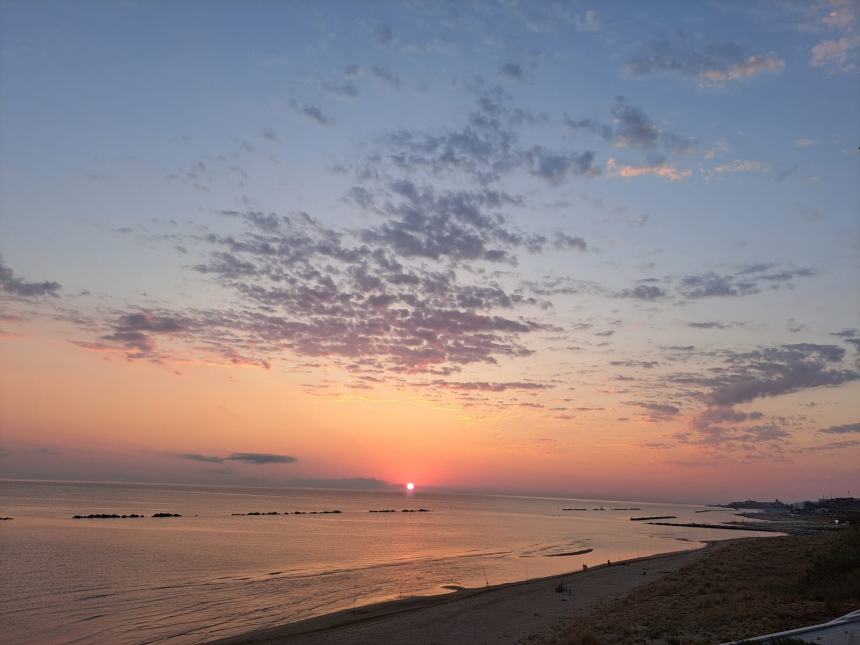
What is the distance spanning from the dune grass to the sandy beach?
6.31 ft

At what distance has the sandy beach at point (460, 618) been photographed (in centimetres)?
2314

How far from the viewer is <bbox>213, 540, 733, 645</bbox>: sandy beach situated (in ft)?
75.9

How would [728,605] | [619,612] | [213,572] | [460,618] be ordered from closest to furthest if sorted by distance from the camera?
[728,605] → [619,612] → [460,618] → [213,572]

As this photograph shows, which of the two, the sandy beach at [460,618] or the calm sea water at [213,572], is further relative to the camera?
the calm sea water at [213,572]

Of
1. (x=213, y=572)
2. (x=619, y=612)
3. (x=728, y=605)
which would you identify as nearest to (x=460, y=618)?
(x=619, y=612)

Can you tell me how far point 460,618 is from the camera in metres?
26.8

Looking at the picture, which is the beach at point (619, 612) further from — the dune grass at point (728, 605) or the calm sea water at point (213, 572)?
the calm sea water at point (213, 572)

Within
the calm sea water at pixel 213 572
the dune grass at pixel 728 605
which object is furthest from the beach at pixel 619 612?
the calm sea water at pixel 213 572

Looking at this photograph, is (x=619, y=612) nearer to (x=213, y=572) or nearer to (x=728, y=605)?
(x=728, y=605)

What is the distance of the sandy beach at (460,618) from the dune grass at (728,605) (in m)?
1.92

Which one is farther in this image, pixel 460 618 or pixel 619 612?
pixel 460 618

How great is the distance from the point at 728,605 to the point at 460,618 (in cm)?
1140

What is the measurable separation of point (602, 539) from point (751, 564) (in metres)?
52.6

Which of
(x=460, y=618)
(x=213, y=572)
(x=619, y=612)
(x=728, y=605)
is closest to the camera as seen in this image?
(x=728, y=605)
